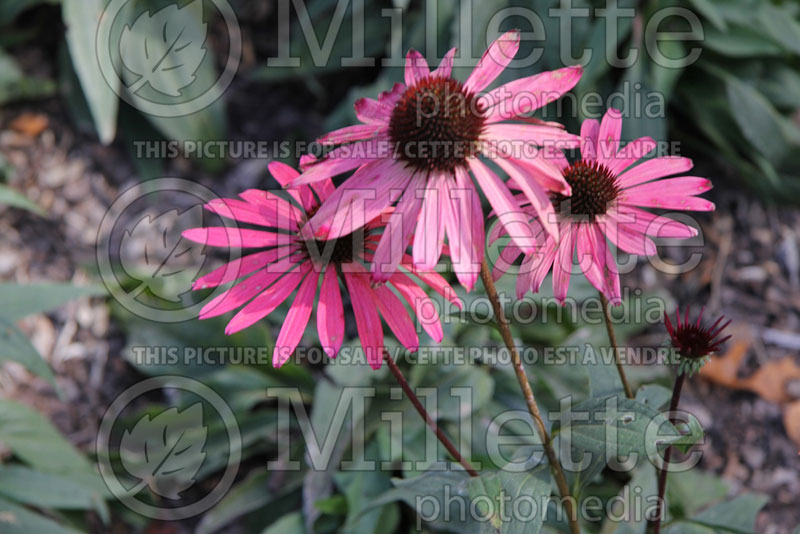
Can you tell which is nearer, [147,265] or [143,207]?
[147,265]

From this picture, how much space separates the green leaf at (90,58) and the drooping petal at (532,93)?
1.77 metres

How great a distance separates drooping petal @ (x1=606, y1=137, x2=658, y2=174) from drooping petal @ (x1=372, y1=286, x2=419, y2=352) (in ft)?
1.22

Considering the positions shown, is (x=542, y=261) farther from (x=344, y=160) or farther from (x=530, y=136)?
(x=344, y=160)

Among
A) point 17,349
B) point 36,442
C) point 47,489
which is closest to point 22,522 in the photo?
point 47,489

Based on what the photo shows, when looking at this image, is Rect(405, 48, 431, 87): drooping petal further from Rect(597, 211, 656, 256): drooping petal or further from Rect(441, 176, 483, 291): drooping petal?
Rect(597, 211, 656, 256): drooping petal

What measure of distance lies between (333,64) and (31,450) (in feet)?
5.37

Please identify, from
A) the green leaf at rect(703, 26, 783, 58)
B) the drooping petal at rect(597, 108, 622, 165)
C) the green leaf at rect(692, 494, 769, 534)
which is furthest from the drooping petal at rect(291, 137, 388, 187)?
the green leaf at rect(703, 26, 783, 58)

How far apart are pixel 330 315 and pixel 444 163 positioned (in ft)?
0.90

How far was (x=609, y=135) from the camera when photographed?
986 millimetres

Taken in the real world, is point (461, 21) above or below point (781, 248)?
above

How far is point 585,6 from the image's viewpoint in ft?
7.73

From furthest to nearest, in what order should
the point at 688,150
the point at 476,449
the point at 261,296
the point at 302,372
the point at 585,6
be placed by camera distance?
the point at 688,150
the point at 585,6
the point at 302,372
the point at 476,449
the point at 261,296

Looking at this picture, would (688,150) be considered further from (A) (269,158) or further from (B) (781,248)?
(A) (269,158)

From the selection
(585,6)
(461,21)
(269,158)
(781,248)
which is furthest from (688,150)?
(269,158)
